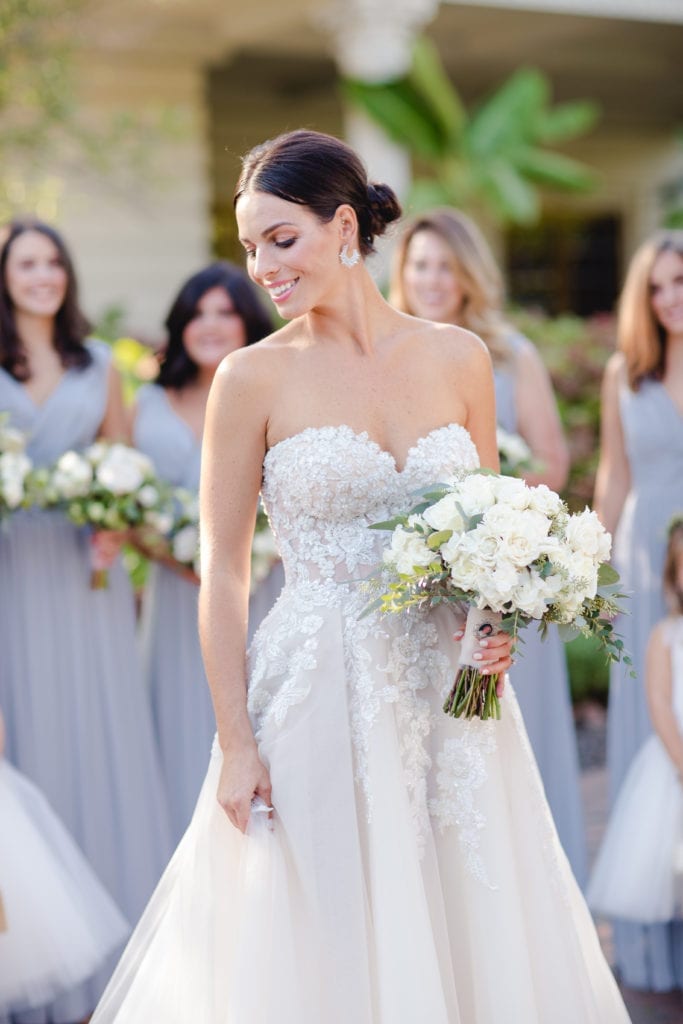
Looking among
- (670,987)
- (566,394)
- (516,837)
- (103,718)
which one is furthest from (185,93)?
(516,837)

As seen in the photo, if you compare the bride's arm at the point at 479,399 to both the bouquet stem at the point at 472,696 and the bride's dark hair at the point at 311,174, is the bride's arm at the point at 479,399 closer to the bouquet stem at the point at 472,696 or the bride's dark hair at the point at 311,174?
the bouquet stem at the point at 472,696

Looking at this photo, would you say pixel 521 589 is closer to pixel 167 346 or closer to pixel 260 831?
pixel 260 831

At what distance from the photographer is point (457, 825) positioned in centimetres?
304

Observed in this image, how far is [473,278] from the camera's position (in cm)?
545

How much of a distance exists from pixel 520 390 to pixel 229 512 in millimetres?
2725

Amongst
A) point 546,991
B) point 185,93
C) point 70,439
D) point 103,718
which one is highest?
point 185,93

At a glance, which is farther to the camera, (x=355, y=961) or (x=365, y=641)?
(x=365, y=641)

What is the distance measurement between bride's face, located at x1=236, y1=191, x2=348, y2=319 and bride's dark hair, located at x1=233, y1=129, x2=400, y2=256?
23mm

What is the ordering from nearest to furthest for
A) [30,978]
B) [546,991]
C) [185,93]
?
1. [546,991]
2. [30,978]
3. [185,93]

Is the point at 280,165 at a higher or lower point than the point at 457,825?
higher

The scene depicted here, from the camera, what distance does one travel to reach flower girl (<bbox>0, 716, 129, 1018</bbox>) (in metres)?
4.13

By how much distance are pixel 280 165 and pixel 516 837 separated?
1.59 m

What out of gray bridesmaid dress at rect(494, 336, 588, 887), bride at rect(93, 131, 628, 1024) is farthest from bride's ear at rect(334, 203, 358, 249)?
gray bridesmaid dress at rect(494, 336, 588, 887)

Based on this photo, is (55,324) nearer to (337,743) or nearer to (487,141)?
(337,743)
